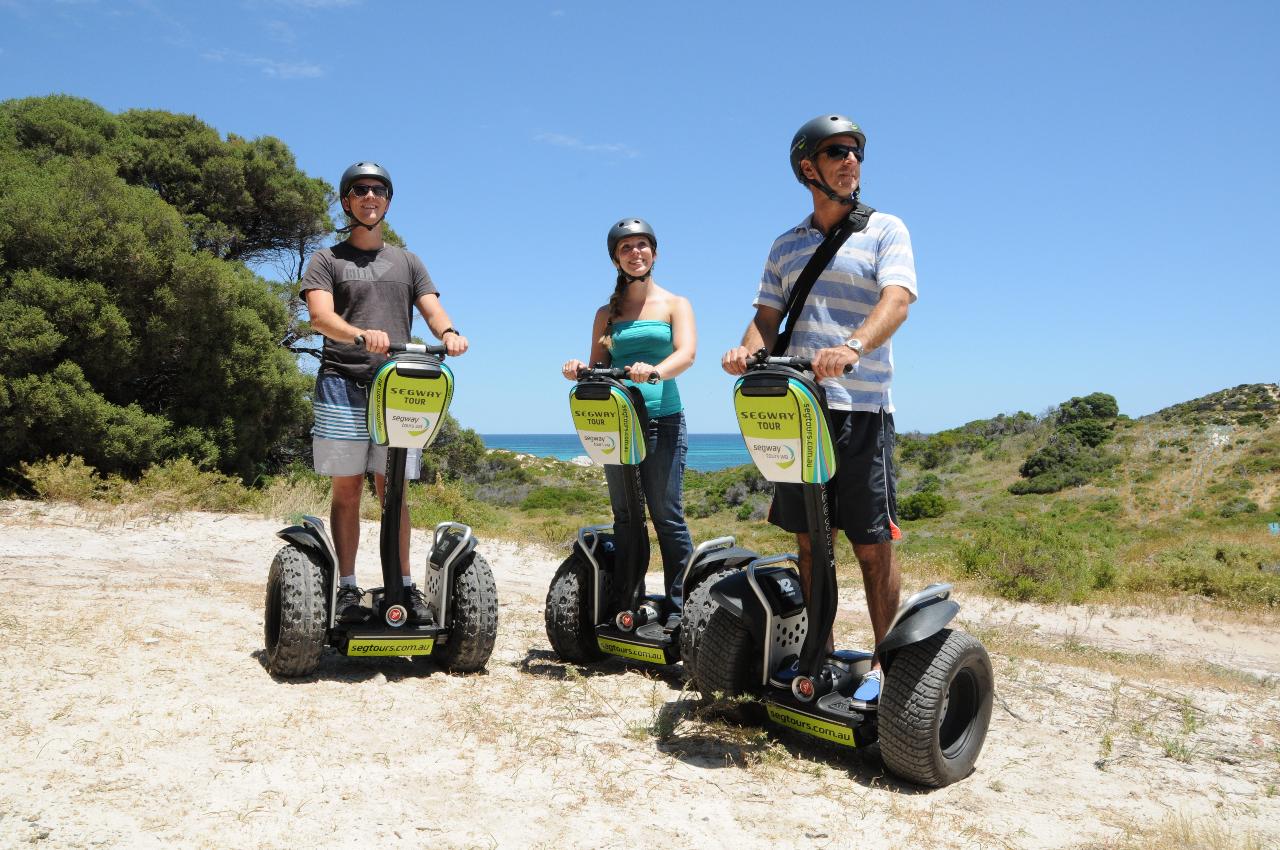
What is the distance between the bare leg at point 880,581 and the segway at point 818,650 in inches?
5.3

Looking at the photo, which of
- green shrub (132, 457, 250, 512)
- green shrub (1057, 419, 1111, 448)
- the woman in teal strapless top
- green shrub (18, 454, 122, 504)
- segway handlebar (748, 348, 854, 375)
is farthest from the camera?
green shrub (1057, 419, 1111, 448)

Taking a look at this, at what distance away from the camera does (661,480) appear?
426 cm

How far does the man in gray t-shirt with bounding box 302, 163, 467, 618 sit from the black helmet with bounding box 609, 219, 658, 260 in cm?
93

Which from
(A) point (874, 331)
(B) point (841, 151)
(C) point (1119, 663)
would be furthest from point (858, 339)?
(C) point (1119, 663)

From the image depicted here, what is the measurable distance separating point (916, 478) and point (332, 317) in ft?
100.0

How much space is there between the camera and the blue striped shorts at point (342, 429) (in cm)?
398

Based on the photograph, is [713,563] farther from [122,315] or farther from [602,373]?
[122,315]

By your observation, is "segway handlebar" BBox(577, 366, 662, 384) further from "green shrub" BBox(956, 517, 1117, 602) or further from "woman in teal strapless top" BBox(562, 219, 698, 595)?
"green shrub" BBox(956, 517, 1117, 602)

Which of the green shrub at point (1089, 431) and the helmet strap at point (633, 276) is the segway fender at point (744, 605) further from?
the green shrub at point (1089, 431)

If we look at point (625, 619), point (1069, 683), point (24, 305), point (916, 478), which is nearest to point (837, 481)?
point (625, 619)

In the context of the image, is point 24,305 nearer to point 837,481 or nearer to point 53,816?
point 53,816

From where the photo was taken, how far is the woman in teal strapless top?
4262 mm

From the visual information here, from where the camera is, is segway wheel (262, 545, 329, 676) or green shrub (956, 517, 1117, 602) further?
green shrub (956, 517, 1117, 602)

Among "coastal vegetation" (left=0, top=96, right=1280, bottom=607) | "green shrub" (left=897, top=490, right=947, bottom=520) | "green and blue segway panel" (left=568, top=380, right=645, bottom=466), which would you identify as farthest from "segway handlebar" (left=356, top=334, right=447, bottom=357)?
"green shrub" (left=897, top=490, right=947, bottom=520)
